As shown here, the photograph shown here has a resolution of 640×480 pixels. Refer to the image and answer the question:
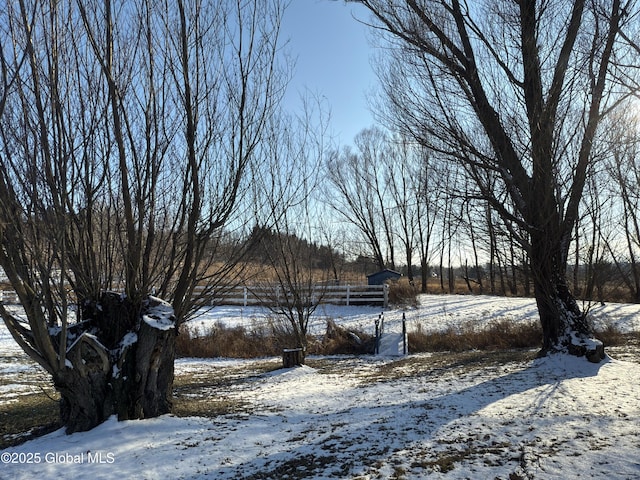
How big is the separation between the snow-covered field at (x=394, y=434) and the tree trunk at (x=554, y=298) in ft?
1.40

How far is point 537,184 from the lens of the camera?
722 centimetres

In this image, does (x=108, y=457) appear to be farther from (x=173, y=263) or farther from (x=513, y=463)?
(x=513, y=463)

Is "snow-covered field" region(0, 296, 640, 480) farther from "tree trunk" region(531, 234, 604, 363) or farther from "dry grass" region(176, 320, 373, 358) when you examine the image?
"dry grass" region(176, 320, 373, 358)

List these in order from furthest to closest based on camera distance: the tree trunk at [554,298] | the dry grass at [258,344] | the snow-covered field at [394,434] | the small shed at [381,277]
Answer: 1. the small shed at [381,277]
2. the dry grass at [258,344]
3. the tree trunk at [554,298]
4. the snow-covered field at [394,434]

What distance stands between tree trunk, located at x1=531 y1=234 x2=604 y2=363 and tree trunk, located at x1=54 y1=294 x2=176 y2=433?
5.86 m

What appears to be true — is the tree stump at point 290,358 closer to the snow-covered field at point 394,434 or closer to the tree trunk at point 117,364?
the snow-covered field at point 394,434

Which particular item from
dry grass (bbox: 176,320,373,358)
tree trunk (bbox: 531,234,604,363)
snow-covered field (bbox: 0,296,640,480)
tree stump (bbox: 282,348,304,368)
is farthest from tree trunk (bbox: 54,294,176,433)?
dry grass (bbox: 176,320,373,358)

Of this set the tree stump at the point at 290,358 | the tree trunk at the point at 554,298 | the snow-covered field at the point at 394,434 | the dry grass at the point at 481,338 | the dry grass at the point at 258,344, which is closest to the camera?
the snow-covered field at the point at 394,434

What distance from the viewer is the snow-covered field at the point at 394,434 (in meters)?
3.20

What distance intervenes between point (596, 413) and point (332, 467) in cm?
268

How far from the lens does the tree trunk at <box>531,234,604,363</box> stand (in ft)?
23.5

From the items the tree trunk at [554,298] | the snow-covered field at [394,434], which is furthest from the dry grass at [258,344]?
the tree trunk at [554,298]

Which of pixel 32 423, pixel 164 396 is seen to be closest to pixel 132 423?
pixel 164 396

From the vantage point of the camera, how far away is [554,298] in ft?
24.2
